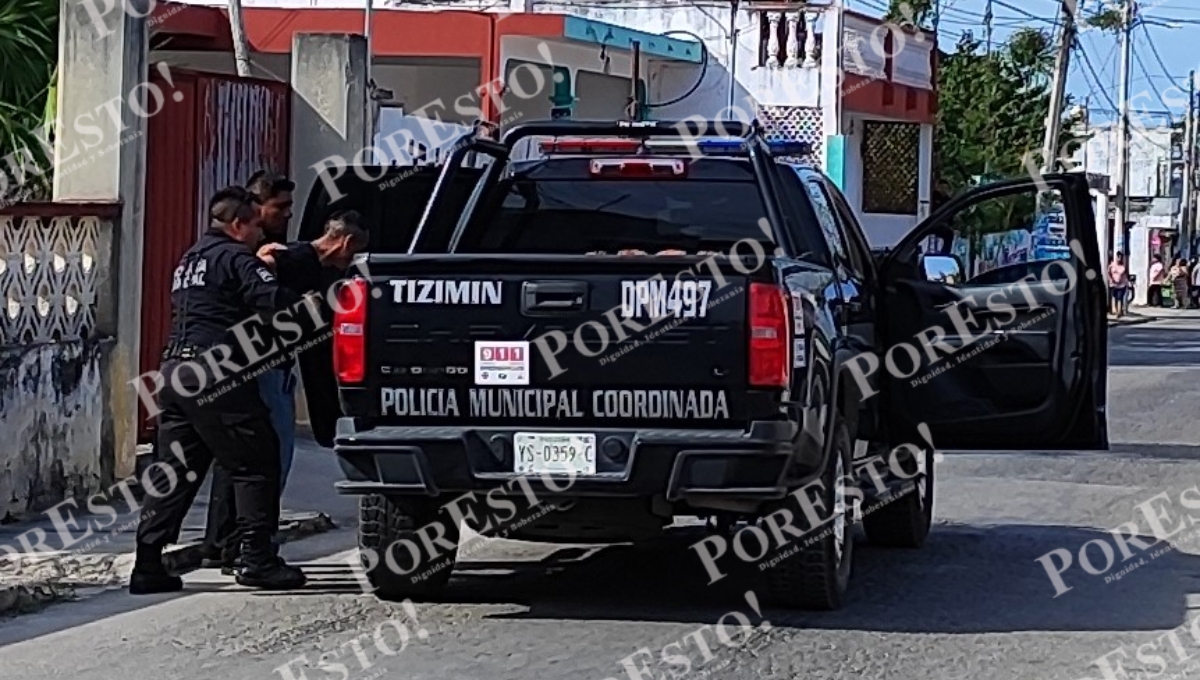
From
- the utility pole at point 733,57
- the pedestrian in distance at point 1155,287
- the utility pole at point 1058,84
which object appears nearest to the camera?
the utility pole at point 733,57

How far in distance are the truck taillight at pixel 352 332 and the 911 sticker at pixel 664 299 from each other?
3.50ft

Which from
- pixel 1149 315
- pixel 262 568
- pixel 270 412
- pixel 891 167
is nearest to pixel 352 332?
pixel 270 412

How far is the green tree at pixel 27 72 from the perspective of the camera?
1296 centimetres

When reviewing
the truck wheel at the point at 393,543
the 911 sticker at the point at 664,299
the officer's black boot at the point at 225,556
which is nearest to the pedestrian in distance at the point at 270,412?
the officer's black boot at the point at 225,556

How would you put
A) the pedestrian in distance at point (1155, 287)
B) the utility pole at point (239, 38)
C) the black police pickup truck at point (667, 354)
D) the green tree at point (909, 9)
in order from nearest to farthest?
the black police pickup truck at point (667, 354) < the utility pole at point (239, 38) < the green tree at point (909, 9) < the pedestrian in distance at point (1155, 287)

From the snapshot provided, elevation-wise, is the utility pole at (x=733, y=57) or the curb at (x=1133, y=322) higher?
the utility pole at (x=733, y=57)

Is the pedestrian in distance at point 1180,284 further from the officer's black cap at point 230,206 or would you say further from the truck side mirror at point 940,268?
the officer's black cap at point 230,206

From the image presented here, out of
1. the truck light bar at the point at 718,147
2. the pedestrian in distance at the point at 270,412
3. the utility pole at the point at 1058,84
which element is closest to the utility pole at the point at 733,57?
the utility pole at the point at 1058,84

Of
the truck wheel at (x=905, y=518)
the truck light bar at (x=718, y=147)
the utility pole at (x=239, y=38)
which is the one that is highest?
the utility pole at (x=239, y=38)

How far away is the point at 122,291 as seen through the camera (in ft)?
38.6

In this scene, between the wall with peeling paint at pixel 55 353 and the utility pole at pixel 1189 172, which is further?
the utility pole at pixel 1189 172

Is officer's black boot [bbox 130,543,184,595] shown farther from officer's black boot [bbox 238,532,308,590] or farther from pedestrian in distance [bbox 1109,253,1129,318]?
pedestrian in distance [bbox 1109,253,1129,318]

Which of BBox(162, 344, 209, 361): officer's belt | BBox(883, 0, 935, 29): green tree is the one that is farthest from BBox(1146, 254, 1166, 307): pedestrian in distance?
BBox(162, 344, 209, 361): officer's belt

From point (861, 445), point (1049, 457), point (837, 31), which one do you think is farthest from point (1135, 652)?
point (837, 31)
